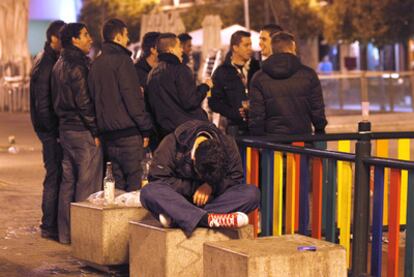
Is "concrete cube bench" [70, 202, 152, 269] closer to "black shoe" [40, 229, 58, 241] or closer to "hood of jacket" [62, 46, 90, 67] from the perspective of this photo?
Answer: "black shoe" [40, 229, 58, 241]

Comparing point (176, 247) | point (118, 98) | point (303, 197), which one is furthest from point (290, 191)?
point (118, 98)

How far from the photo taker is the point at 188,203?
7.49 m

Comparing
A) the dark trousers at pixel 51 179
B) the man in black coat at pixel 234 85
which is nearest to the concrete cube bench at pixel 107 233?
the dark trousers at pixel 51 179

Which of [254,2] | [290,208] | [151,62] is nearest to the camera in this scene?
[290,208]

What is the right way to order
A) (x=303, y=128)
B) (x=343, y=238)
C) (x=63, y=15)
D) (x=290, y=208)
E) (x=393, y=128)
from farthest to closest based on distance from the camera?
(x=63, y=15), (x=393, y=128), (x=303, y=128), (x=290, y=208), (x=343, y=238)

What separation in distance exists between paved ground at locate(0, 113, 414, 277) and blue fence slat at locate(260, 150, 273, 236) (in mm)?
1321

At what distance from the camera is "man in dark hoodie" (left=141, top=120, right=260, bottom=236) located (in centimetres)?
740

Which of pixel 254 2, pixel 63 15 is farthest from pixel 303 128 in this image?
pixel 63 15

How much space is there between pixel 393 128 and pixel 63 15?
142 ft

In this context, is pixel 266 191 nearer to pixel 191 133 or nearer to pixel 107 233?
pixel 107 233

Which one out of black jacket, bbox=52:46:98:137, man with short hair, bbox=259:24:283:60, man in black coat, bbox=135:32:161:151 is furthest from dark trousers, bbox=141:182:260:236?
man in black coat, bbox=135:32:161:151

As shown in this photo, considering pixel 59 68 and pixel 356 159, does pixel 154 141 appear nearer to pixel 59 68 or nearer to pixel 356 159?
pixel 59 68

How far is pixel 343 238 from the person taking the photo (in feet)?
27.0

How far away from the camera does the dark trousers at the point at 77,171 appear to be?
998 centimetres
